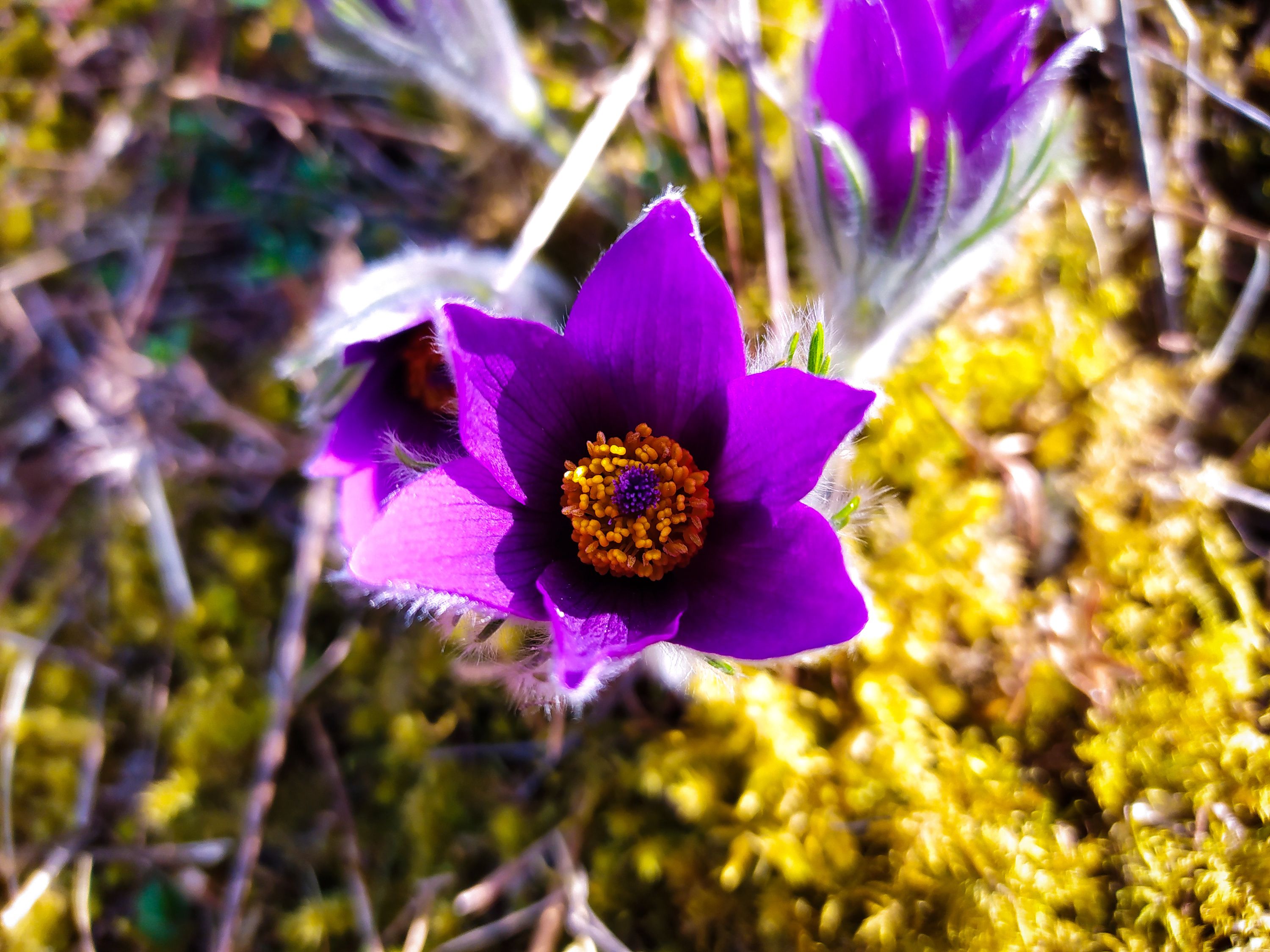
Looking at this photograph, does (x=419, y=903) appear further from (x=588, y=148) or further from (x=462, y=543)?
(x=588, y=148)

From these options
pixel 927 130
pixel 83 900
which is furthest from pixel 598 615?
pixel 83 900

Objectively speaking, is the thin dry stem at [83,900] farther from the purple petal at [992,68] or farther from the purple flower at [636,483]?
the purple petal at [992,68]

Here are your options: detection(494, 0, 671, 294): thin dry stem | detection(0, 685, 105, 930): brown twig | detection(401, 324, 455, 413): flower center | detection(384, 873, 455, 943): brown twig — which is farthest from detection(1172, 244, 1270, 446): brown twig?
detection(0, 685, 105, 930): brown twig

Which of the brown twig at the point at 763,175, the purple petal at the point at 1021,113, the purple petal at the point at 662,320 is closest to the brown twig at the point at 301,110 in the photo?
the brown twig at the point at 763,175

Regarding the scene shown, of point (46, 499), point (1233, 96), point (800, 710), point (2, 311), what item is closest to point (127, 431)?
point (46, 499)

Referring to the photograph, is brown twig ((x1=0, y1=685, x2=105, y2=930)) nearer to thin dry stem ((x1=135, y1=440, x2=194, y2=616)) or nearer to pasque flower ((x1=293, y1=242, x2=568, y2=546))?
thin dry stem ((x1=135, y1=440, x2=194, y2=616))

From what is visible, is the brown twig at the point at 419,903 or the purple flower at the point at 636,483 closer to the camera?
the purple flower at the point at 636,483

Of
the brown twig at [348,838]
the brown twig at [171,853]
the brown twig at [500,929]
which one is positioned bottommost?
the brown twig at [171,853]
